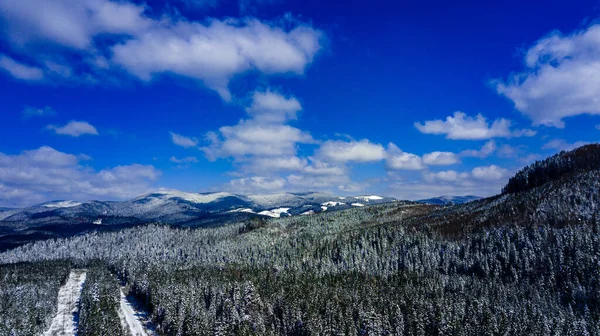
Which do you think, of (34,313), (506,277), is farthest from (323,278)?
(34,313)

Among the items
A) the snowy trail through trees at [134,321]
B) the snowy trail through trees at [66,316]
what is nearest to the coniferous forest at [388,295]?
the snowy trail through trees at [134,321]

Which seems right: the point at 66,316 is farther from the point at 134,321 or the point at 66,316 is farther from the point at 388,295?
the point at 388,295

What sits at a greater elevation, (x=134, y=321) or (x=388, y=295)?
(x=388, y=295)

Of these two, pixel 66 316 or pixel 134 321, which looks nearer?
pixel 134 321

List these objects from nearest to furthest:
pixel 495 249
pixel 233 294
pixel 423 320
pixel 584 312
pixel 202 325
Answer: pixel 423 320 → pixel 202 325 → pixel 584 312 → pixel 233 294 → pixel 495 249

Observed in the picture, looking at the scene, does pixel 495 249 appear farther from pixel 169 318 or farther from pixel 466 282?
pixel 169 318

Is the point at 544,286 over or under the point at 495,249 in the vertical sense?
under

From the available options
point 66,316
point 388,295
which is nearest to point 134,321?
point 66,316

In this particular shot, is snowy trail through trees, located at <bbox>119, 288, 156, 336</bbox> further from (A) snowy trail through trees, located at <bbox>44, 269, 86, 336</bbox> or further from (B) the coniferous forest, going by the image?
(A) snowy trail through trees, located at <bbox>44, 269, 86, 336</bbox>

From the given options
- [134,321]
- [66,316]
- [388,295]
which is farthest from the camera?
[66,316]
